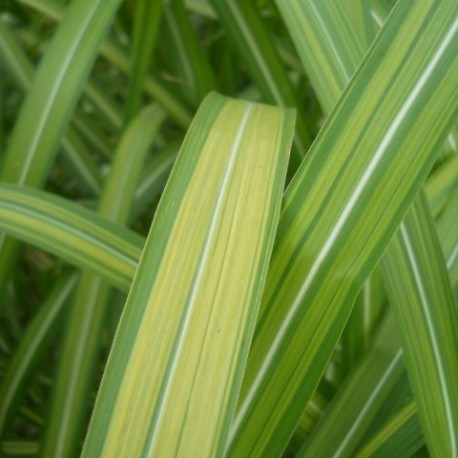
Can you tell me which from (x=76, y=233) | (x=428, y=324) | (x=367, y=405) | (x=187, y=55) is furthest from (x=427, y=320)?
(x=187, y=55)

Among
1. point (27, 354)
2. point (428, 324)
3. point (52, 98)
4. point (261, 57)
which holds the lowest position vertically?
point (27, 354)

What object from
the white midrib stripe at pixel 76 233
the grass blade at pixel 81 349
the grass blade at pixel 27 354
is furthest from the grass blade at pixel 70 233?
the grass blade at pixel 27 354

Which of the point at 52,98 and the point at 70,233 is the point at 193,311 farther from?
the point at 52,98

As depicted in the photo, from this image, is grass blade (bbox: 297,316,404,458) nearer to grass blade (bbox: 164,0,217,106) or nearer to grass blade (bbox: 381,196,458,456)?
grass blade (bbox: 381,196,458,456)

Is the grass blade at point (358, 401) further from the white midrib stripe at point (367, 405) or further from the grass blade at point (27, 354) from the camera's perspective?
the grass blade at point (27, 354)

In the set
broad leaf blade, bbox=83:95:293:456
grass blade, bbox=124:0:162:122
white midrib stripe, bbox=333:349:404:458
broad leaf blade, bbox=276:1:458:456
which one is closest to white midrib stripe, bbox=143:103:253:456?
broad leaf blade, bbox=83:95:293:456

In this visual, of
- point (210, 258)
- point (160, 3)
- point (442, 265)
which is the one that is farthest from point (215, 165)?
point (160, 3)

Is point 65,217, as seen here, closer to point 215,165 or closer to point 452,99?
point 215,165
